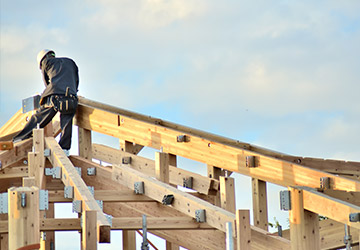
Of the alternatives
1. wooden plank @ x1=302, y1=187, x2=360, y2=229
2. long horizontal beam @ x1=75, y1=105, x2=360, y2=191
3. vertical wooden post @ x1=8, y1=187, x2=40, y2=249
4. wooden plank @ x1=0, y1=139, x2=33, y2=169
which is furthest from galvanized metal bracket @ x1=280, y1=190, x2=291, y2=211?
wooden plank @ x1=0, y1=139, x2=33, y2=169

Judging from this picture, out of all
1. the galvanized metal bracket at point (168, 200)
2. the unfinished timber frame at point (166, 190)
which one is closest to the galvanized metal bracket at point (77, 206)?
the unfinished timber frame at point (166, 190)

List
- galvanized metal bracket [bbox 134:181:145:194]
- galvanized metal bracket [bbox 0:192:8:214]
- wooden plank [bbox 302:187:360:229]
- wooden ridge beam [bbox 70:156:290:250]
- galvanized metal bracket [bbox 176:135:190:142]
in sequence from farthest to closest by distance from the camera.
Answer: galvanized metal bracket [bbox 176:135:190:142] < galvanized metal bracket [bbox 134:181:145:194] < wooden ridge beam [bbox 70:156:290:250] < wooden plank [bbox 302:187:360:229] < galvanized metal bracket [bbox 0:192:8:214]

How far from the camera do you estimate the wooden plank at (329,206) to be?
872 centimetres

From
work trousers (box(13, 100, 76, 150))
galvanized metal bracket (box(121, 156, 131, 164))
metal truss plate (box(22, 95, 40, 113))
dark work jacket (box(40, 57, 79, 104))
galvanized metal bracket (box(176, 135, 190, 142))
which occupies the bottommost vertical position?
galvanized metal bracket (box(121, 156, 131, 164))

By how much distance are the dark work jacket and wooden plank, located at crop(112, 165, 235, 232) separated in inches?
120

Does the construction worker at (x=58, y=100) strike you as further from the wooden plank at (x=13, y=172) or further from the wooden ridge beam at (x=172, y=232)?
the wooden plank at (x=13, y=172)

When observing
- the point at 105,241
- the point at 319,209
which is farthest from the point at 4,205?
the point at 319,209

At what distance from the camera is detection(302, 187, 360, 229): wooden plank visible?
8.72 m

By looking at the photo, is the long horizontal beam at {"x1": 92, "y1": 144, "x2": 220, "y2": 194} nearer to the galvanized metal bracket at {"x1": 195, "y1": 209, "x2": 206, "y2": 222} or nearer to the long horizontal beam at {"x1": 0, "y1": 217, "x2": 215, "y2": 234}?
the long horizontal beam at {"x1": 0, "y1": 217, "x2": 215, "y2": 234}

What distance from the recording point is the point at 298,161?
39.0 ft

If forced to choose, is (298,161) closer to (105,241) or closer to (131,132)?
(131,132)

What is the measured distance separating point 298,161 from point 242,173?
857 millimetres

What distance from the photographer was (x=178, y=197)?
401 inches

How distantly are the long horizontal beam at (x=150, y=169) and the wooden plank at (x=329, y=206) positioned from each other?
308 centimetres
